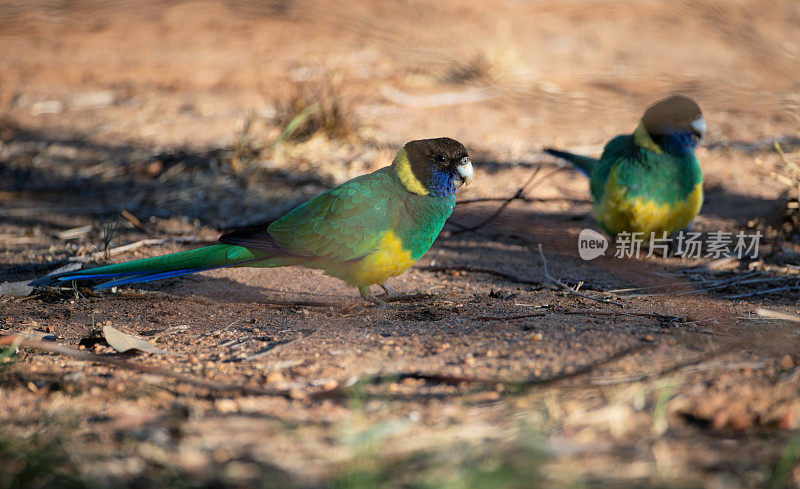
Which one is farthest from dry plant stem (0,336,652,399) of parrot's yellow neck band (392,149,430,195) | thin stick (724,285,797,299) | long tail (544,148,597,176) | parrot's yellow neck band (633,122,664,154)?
long tail (544,148,597,176)

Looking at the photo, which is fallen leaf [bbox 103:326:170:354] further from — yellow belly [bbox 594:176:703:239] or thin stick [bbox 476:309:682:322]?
yellow belly [bbox 594:176:703:239]

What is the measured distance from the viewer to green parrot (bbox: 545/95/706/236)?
385 centimetres

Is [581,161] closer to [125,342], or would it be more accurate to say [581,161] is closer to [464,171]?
[464,171]

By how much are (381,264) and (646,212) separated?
Answer: 1809 mm

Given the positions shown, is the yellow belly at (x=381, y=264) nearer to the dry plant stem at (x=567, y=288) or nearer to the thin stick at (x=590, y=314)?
the thin stick at (x=590, y=314)

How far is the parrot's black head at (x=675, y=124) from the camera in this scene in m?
3.82

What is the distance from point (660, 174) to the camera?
12.7ft

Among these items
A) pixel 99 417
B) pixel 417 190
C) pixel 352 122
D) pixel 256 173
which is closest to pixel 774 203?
pixel 417 190

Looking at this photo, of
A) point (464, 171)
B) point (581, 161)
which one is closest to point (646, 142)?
point (581, 161)

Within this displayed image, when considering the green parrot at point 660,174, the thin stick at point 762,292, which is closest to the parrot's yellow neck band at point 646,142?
the green parrot at point 660,174

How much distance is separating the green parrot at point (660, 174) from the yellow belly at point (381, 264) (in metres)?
1.58

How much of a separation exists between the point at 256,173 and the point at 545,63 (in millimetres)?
3715

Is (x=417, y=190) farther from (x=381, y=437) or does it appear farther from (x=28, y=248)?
(x=28, y=248)

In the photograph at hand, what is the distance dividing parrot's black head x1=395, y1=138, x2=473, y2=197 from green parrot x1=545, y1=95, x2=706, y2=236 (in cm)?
129
